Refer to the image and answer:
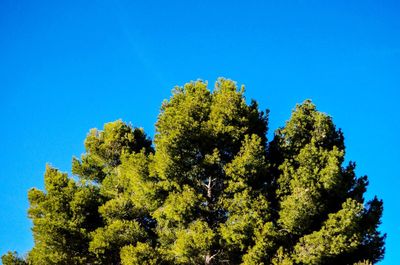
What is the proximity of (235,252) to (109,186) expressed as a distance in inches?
365

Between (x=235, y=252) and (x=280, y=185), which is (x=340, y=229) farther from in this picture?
(x=235, y=252)

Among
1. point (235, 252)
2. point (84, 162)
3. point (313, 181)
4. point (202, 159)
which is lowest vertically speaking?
point (235, 252)

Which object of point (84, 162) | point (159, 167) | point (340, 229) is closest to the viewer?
point (340, 229)

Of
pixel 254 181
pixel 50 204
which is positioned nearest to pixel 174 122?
pixel 254 181

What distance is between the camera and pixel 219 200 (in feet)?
71.0

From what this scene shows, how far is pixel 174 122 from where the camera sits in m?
22.5

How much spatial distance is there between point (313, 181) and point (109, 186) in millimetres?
12168

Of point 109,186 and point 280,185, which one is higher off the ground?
point 109,186

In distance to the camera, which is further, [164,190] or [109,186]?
[109,186]

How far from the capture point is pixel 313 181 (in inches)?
805

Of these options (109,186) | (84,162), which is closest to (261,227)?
Answer: (109,186)

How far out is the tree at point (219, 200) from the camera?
19.8 m

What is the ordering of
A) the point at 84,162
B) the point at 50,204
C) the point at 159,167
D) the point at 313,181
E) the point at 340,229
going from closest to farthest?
the point at 340,229
the point at 313,181
the point at 159,167
the point at 50,204
the point at 84,162

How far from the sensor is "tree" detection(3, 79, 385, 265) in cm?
1984
